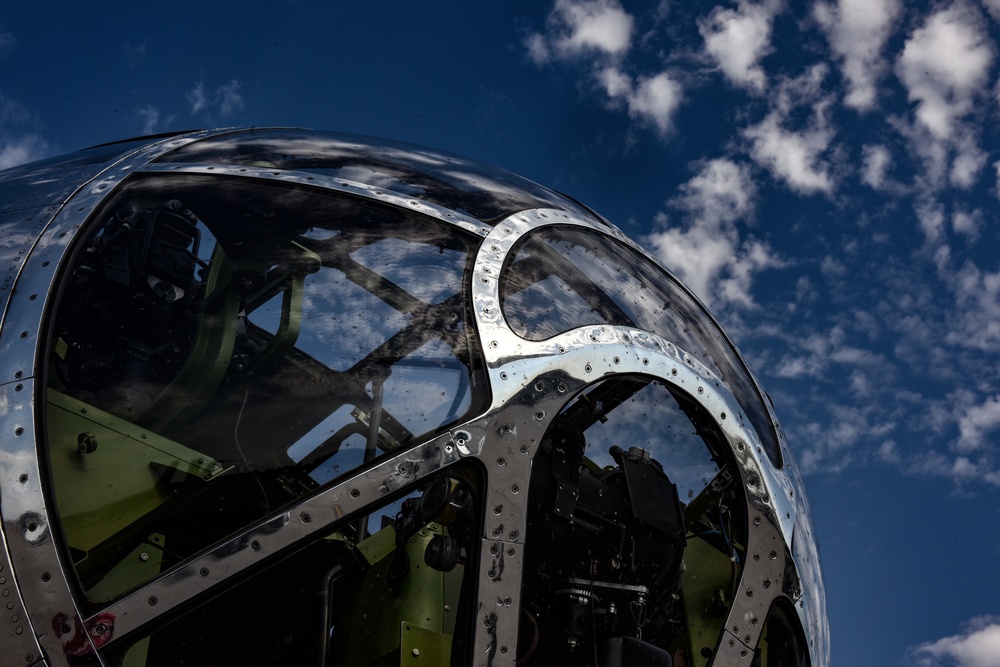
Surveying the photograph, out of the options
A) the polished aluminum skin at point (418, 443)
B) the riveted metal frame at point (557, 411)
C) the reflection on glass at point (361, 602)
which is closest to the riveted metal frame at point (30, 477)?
the polished aluminum skin at point (418, 443)

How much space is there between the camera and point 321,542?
3996 millimetres

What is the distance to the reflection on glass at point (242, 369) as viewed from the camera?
3492 mm

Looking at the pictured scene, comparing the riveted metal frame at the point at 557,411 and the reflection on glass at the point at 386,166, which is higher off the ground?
the reflection on glass at the point at 386,166

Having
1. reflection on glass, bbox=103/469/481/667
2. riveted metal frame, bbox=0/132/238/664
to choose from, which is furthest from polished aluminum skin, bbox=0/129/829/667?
reflection on glass, bbox=103/469/481/667

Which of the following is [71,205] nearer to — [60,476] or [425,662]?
[60,476]

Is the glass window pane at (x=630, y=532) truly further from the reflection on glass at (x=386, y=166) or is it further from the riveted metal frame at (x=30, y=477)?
the riveted metal frame at (x=30, y=477)

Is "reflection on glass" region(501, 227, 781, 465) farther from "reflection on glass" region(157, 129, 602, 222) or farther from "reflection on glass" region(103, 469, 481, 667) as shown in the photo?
"reflection on glass" region(103, 469, 481, 667)

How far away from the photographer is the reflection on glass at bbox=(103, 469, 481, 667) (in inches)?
140

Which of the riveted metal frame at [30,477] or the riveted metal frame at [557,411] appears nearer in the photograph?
the riveted metal frame at [30,477]

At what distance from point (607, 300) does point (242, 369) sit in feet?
5.21

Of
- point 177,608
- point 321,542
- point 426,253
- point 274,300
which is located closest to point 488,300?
point 426,253

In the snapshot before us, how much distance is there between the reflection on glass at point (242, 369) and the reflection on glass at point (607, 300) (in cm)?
31

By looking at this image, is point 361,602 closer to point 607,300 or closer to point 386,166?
point 607,300

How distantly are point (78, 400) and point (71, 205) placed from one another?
0.86 meters
